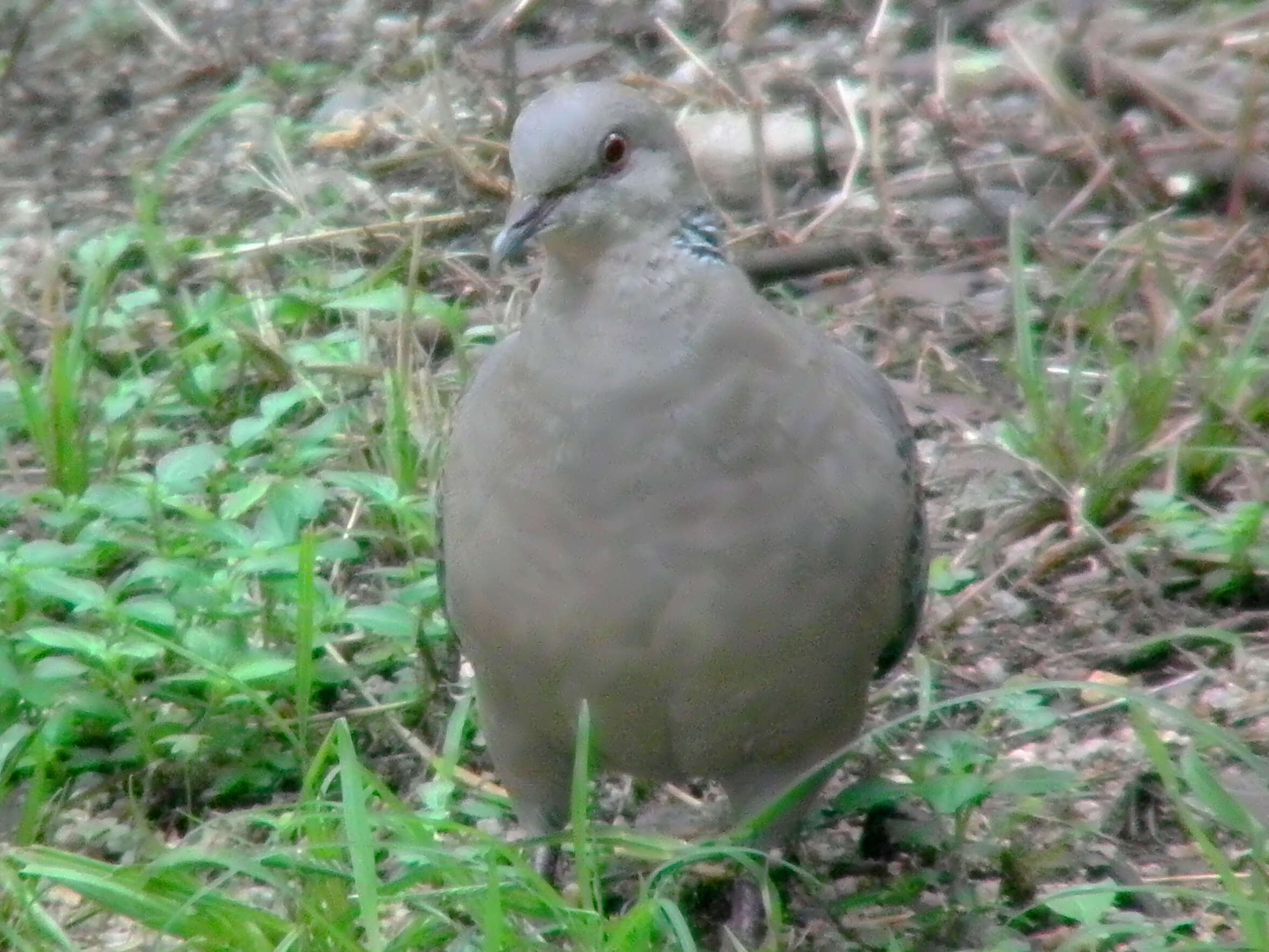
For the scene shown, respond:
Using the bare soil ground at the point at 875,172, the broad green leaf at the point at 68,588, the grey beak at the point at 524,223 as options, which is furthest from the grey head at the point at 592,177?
the bare soil ground at the point at 875,172

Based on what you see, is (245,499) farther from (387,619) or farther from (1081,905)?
(1081,905)

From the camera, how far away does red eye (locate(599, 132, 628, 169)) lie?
3.31 m

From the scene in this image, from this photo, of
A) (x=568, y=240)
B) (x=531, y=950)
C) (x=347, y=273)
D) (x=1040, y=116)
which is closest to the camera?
(x=531, y=950)

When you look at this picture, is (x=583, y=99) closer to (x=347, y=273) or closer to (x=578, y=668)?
(x=578, y=668)

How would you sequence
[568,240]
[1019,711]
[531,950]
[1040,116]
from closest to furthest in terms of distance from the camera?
[531,950]
[568,240]
[1019,711]
[1040,116]

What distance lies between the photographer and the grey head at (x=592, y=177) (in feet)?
10.7

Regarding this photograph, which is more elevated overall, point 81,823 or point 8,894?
point 8,894

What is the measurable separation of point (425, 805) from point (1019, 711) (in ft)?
3.59

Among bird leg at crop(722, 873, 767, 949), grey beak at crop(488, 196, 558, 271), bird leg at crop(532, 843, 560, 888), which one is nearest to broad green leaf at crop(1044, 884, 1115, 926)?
bird leg at crop(722, 873, 767, 949)

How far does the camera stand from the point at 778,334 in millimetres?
3328

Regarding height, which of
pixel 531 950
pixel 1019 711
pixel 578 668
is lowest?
pixel 1019 711

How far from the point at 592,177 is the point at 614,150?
0.07 meters

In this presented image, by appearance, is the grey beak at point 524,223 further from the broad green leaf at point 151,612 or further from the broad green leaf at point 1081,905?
the broad green leaf at point 1081,905

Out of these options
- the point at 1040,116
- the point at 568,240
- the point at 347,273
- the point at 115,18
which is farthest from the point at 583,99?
the point at 115,18
